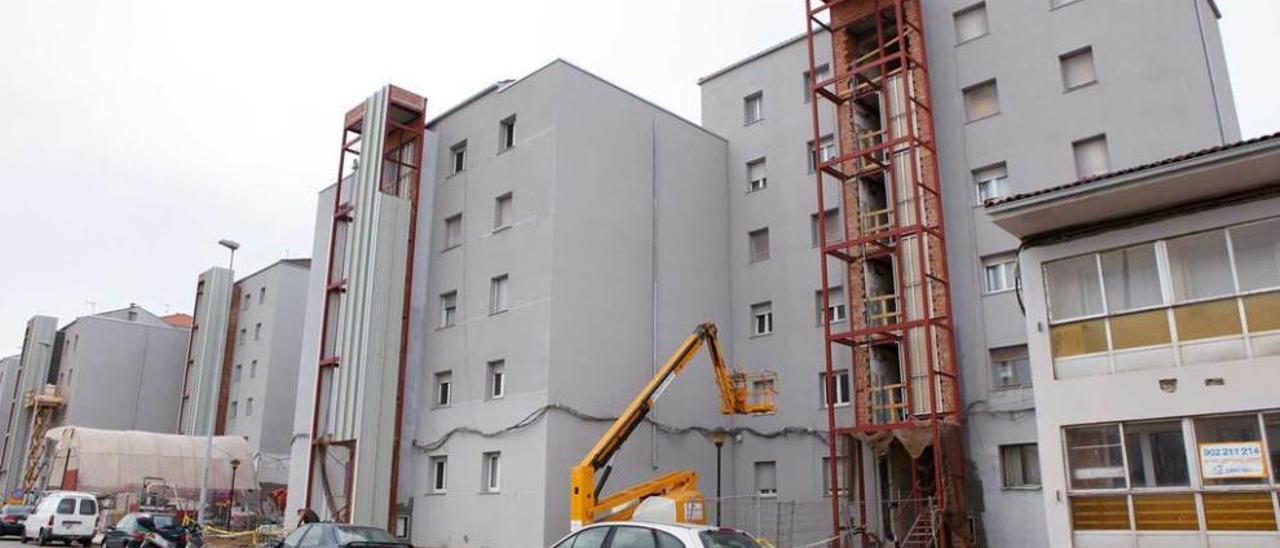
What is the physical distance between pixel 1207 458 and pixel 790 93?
61.4ft

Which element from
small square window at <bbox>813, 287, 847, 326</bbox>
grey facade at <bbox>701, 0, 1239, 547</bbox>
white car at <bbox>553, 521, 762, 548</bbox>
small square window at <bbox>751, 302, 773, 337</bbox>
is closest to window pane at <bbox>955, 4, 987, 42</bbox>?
grey facade at <bbox>701, 0, 1239, 547</bbox>

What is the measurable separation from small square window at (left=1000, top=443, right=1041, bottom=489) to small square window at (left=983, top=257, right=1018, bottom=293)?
3.76 metres

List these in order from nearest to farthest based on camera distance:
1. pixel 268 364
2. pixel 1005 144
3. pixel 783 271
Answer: pixel 1005 144 → pixel 783 271 → pixel 268 364

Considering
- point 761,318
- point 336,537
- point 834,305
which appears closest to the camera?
point 336,537

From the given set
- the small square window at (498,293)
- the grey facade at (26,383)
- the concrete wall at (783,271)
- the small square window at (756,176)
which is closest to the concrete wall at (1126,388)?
the concrete wall at (783,271)

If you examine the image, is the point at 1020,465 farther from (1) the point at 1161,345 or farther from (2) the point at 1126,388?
(1) the point at 1161,345

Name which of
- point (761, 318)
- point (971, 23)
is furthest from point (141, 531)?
point (971, 23)

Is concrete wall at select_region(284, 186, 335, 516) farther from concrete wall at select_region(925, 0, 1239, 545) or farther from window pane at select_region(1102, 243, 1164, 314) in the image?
window pane at select_region(1102, 243, 1164, 314)

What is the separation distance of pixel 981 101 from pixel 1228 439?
14185 mm

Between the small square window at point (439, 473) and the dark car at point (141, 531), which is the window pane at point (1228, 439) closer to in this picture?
the small square window at point (439, 473)

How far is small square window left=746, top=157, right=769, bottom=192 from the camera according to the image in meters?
29.2

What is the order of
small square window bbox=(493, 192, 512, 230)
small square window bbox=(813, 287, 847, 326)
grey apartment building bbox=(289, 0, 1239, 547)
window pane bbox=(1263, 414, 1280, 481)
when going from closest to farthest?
window pane bbox=(1263, 414, 1280, 481), grey apartment building bbox=(289, 0, 1239, 547), small square window bbox=(813, 287, 847, 326), small square window bbox=(493, 192, 512, 230)

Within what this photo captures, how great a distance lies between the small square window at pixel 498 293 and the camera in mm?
26491

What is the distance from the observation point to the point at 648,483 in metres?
21.4
